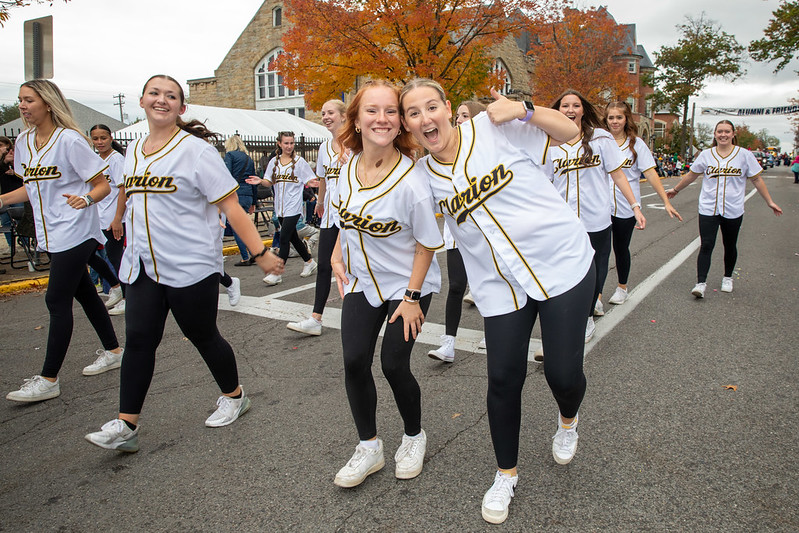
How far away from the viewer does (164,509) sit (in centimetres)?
268

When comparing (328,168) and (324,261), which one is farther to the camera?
(328,168)

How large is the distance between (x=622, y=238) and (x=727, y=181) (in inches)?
67.3

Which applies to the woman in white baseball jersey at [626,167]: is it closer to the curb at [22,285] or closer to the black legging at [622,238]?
the black legging at [622,238]

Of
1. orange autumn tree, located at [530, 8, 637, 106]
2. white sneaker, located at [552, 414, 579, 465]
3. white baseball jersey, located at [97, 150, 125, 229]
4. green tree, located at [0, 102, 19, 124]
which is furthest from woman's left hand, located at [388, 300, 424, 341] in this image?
green tree, located at [0, 102, 19, 124]

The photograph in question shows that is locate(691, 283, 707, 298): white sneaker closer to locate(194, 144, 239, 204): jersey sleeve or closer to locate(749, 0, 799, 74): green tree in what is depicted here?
locate(194, 144, 239, 204): jersey sleeve

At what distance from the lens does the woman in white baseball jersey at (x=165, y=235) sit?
3041 millimetres

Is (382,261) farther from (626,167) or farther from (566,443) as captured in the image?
(626,167)

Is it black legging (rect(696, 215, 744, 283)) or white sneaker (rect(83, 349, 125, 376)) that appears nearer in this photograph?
white sneaker (rect(83, 349, 125, 376))

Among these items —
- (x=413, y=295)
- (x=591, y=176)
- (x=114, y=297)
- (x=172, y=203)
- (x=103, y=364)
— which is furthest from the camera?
(x=114, y=297)

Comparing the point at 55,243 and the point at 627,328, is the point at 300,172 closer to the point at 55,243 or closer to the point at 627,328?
the point at 55,243

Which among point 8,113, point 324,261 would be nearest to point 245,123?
point 324,261

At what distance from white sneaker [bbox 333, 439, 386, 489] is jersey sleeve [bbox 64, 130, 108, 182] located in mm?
2819

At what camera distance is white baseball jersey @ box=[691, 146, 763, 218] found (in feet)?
21.0

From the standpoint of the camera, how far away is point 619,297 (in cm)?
612
